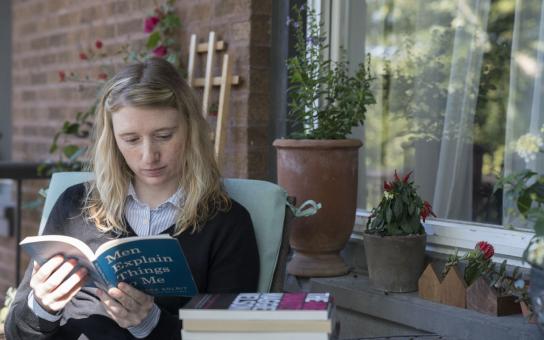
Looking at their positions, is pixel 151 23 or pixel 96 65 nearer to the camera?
pixel 151 23

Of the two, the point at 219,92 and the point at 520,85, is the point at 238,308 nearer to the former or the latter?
the point at 520,85

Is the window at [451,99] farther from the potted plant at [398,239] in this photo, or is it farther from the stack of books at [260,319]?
the stack of books at [260,319]

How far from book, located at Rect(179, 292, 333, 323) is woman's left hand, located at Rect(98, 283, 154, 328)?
163 mm

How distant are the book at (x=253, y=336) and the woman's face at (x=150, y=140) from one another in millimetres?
571

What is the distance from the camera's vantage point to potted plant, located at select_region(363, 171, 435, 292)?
2.36m

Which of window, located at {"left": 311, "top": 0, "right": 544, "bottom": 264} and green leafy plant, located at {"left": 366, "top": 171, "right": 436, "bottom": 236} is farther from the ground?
window, located at {"left": 311, "top": 0, "right": 544, "bottom": 264}

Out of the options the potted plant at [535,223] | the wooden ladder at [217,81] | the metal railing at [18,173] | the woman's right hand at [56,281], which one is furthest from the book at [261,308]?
the metal railing at [18,173]

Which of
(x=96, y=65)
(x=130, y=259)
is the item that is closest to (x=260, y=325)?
(x=130, y=259)

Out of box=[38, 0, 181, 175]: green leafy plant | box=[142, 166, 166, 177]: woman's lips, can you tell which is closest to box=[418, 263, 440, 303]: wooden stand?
box=[142, 166, 166, 177]: woman's lips

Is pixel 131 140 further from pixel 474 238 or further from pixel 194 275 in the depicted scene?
pixel 474 238

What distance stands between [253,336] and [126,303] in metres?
0.34

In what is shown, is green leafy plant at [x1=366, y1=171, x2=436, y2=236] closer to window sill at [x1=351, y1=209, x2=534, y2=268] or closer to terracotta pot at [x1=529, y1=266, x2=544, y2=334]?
window sill at [x1=351, y1=209, x2=534, y2=268]

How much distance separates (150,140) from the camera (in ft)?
6.64

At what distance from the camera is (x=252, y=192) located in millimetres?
2256
